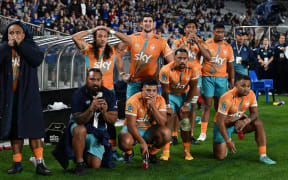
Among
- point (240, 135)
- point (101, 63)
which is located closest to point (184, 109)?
point (240, 135)

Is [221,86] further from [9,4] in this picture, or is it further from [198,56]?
[9,4]

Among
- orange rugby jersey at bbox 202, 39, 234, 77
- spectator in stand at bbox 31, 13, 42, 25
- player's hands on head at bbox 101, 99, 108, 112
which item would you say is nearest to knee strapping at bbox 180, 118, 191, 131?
player's hands on head at bbox 101, 99, 108, 112

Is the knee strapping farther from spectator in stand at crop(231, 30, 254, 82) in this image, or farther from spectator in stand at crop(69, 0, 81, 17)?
spectator in stand at crop(69, 0, 81, 17)

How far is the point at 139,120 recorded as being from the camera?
19.6 feet

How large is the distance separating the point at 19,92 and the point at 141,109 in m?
1.52

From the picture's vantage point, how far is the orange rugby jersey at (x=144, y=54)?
7.07 meters

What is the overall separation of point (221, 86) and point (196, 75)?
1733 mm

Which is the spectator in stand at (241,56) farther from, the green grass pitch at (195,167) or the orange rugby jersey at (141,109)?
the orange rugby jersey at (141,109)

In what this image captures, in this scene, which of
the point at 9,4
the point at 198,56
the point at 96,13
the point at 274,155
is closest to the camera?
the point at 274,155

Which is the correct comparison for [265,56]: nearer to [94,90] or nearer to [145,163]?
[145,163]

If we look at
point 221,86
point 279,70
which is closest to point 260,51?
point 279,70

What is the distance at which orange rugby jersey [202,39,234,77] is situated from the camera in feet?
26.9

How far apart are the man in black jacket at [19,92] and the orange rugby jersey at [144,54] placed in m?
2.03

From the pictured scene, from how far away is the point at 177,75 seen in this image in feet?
22.0
